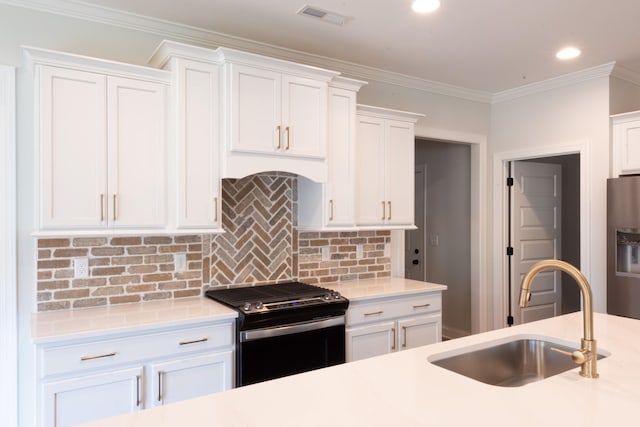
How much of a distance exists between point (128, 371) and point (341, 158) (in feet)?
6.22

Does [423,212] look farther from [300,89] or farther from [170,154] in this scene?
[170,154]

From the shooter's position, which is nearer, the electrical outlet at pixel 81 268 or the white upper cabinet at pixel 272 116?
Answer: the electrical outlet at pixel 81 268

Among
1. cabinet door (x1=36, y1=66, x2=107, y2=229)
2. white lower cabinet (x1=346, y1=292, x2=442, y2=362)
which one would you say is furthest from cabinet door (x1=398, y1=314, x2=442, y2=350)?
cabinet door (x1=36, y1=66, x2=107, y2=229)

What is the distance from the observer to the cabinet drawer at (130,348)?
2.13 metres

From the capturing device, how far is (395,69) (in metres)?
3.87

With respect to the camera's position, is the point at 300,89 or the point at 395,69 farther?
the point at 395,69

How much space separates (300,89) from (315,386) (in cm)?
210

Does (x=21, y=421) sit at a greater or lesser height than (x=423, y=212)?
lesser

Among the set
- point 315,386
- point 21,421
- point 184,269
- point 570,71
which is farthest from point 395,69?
point 21,421

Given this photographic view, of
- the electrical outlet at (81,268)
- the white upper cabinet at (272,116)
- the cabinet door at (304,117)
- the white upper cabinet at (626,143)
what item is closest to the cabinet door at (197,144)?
the white upper cabinet at (272,116)

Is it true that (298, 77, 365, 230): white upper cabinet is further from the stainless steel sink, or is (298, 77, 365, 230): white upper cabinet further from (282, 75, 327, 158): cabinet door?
the stainless steel sink

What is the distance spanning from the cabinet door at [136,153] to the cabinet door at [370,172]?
1.45m

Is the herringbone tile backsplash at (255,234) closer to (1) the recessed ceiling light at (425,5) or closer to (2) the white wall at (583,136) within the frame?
(1) the recessed ceiling light at (425,5)

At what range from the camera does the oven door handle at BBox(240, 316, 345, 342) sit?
2.56 m
